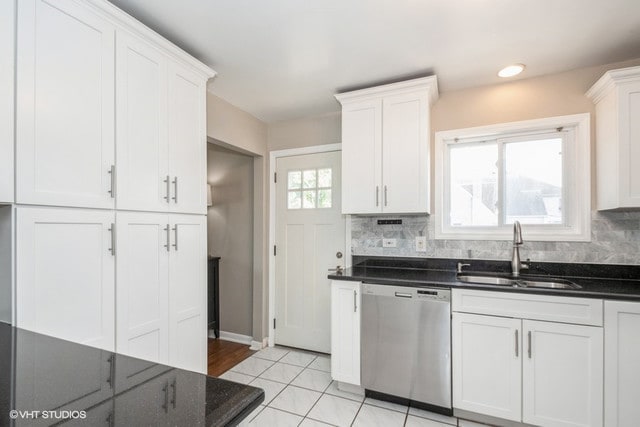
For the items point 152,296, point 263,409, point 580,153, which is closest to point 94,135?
point 152,296

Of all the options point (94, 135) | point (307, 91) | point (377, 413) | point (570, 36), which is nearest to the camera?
point (94, 135)

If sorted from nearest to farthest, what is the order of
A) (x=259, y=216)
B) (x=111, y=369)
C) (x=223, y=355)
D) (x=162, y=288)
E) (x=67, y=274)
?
(x=111, y=369) → (x=67, y=274) → (x=162, y=288) → (x=223, y=355) → (x=259, y=216)

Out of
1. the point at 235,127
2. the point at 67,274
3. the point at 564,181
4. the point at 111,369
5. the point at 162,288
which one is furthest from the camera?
the point at 235,127

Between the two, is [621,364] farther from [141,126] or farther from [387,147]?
[141,126]

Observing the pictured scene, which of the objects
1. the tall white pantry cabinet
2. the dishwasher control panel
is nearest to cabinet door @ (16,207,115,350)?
the tall white pantry cabinet

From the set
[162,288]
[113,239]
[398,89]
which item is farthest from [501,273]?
[113,239]

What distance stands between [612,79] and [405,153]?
1.32 metres

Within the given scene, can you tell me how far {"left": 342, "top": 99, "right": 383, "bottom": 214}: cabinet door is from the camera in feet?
7.89

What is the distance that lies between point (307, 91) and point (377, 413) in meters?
Answer: 2.55

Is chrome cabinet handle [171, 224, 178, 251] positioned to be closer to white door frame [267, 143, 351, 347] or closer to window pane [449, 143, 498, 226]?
white door frame [267, 143, 351, 347]

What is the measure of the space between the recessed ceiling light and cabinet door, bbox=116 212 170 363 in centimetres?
256

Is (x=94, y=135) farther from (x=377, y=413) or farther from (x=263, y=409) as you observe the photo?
(x=377, y=413)

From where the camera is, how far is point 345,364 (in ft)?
7.39

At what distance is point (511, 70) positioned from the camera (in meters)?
2.16
